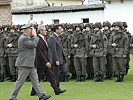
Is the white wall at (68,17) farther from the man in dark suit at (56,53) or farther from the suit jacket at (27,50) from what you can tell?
the suit jacket at (27,50)

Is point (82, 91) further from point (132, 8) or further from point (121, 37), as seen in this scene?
point (132, 8)

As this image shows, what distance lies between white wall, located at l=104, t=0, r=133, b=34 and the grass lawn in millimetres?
21069

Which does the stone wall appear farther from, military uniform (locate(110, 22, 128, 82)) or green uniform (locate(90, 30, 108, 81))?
military uniform (locate(110, 22, 128, 82))

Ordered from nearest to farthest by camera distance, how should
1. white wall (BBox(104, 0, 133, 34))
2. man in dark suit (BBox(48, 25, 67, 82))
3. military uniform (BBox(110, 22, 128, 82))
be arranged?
man in dark suit (BBox(48, 25, 67, 82))
military uniform (BBox(110, 22, 128, 82))
white wall (BBox(104, 0, 133, 34))

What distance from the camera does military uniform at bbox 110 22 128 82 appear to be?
666 inches

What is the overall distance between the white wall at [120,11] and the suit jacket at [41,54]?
2454 centimetres

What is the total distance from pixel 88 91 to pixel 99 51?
9.37 feet

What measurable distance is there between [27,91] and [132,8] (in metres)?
24.2

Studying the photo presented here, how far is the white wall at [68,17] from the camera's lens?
3762 centimetres

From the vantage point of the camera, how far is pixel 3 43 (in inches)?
736

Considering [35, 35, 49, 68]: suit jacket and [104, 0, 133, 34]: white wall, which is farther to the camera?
[104, 0, 133, 34]: white wall

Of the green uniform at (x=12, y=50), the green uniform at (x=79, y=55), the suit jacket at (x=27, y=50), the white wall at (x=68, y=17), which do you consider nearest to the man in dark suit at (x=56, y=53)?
the suit jacket at (x=27, y=50)

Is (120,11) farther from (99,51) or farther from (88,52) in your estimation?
(99,51)

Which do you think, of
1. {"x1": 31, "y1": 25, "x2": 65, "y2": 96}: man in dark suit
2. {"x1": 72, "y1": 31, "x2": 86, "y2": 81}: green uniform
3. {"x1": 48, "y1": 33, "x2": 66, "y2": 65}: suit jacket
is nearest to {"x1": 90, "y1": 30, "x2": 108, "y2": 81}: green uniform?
{"x1": 72, "y1": 31, "x2": 86, "y2": 81}: green uniform
